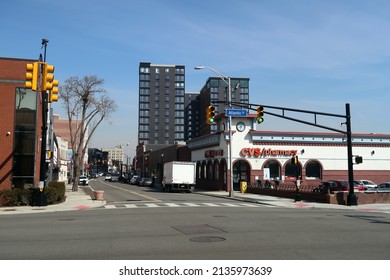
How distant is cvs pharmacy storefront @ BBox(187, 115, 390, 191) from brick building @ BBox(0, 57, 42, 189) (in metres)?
24.1

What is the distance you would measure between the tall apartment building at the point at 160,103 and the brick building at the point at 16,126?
5844 inches

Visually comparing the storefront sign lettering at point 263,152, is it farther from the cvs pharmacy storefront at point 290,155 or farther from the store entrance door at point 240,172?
the store entrance door at point 240,172

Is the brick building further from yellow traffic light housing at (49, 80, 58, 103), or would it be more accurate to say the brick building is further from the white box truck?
the white box truck

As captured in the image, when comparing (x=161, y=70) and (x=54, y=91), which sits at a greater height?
(x=161, y=70)

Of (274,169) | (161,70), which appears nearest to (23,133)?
(274,169)

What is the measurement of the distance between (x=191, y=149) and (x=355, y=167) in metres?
23.0

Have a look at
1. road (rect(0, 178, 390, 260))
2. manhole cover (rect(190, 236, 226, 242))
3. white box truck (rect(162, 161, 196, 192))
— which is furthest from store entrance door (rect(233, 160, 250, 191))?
manhole cover (rect(190, 236, 226, 242))

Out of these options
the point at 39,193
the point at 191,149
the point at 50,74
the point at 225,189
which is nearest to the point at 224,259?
the point at 50,74

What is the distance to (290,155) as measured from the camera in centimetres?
4691

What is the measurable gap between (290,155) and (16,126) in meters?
30.9

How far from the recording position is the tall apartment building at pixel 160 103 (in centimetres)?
17562

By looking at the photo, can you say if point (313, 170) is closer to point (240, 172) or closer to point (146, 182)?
point (240, 172)

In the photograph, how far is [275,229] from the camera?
44.4ft

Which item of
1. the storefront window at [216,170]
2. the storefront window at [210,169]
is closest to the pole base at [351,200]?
the storefront window at [216,170]
